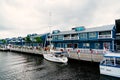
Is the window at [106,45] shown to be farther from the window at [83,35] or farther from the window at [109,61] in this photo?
the window at [109,61]

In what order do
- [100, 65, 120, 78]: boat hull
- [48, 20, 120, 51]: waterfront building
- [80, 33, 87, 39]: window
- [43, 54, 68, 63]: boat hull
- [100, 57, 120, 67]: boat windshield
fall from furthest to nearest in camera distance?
[80, 33, 87, 39]: window, [48, 20, 120, 51]: waterfront building, [43, 54, 68, 63]: boat hull, [100, 57, 120, 67]: boat windshield, [100, 65, 120, 78]: boat hull

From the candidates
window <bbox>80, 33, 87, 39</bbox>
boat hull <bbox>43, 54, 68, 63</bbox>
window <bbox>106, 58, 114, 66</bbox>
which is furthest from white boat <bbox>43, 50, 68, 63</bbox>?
window <bbox>106, 58, 114, 66</bbox>

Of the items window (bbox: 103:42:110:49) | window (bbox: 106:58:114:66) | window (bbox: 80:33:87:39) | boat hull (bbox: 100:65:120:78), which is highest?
window (bbox: 80:33:87:39)

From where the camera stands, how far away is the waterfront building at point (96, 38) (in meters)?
32.8

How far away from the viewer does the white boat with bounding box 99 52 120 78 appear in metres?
19.1

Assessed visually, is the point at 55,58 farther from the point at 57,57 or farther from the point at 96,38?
the point at 96,38

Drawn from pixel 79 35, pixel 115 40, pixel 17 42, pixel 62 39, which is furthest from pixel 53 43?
pixel 17 42

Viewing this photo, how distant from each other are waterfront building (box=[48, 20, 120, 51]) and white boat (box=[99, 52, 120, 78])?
11.4 metres

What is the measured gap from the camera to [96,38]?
3506 centimetres

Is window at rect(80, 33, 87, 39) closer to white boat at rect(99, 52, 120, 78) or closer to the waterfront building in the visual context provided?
the waterfront building

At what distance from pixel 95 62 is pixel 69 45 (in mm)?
16864

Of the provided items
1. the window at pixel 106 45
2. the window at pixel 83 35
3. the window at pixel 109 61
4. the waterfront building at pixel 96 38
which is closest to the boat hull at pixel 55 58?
the waterfront building at pixel 96 38

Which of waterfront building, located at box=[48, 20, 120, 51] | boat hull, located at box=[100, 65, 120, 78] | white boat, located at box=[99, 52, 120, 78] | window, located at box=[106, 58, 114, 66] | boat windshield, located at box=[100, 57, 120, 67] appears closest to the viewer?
boat hull, located at box=[100, 65, 120, 78]

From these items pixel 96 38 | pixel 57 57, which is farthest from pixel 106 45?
pixel 57 57
